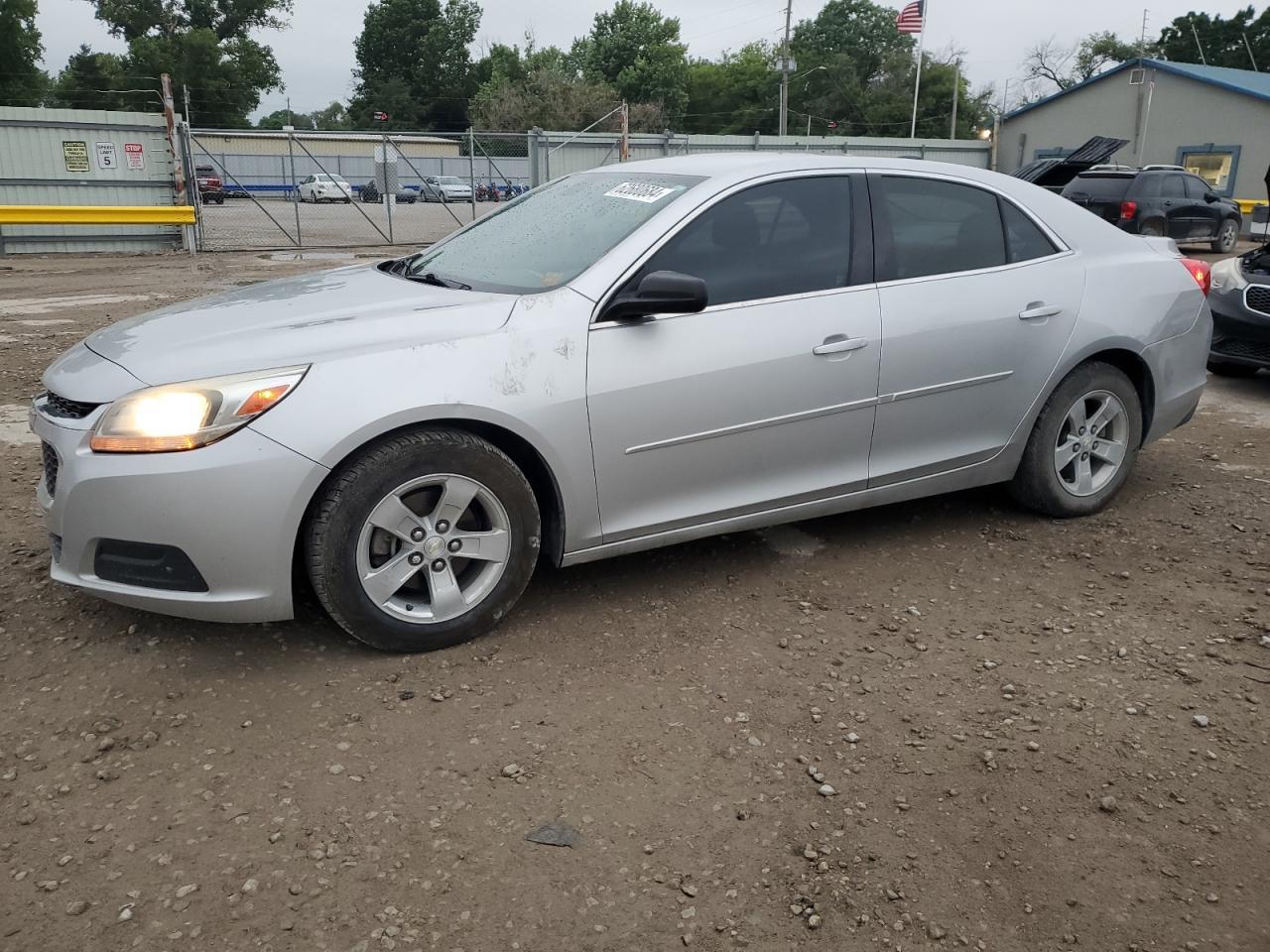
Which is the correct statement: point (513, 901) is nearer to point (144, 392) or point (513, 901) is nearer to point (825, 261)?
point (144, 392)

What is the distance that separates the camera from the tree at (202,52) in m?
67.1

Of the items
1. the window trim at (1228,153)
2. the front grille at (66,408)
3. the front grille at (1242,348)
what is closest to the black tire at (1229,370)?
the front grille at (1242,348)

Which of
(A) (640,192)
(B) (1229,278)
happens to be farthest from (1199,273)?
(B) (1229,278)

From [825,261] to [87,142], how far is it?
16.4m

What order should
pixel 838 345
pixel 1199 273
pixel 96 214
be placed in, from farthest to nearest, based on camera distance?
pixel 96 214, pixel 1199 273, pixel 838 345

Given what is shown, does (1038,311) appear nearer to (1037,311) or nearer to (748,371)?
(1037,311)

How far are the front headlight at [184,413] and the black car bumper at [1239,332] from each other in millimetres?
7096

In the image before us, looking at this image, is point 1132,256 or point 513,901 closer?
point 513,901

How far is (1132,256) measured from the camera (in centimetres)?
477

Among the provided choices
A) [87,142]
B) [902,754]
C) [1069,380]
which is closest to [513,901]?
[902,754]

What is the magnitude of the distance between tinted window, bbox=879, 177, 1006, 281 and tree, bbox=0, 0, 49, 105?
56363mm

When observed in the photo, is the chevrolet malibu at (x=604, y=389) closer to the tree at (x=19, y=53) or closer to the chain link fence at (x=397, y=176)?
the chain link fence at (x=397, y=176)

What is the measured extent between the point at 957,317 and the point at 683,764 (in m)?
2.24

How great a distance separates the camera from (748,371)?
12.3ft
